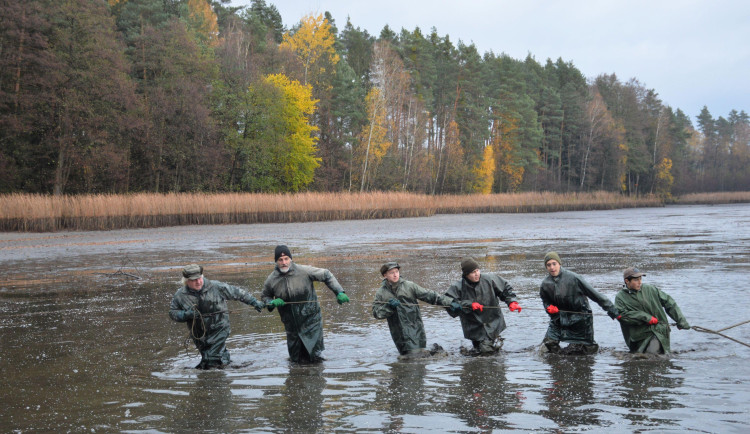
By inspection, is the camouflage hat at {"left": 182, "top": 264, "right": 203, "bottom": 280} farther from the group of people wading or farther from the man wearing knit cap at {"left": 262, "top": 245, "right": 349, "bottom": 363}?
the man wearing knit cap at {"left": 262, "top": 245, "right": 349, "bottom": 363}

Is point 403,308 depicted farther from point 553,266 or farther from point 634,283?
point 634,283

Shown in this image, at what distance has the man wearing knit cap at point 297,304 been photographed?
8953 millimetres

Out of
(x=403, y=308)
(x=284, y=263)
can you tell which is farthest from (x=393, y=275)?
(x=284, y=263)

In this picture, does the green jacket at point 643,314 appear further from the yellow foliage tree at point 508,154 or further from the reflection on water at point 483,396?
the yellow foliage tree at point 508,154

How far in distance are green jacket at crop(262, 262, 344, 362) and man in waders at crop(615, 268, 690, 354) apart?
3.83 m

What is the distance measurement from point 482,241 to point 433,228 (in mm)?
8360

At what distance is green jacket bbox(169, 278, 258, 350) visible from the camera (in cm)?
866

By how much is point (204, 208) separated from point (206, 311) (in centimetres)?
3033

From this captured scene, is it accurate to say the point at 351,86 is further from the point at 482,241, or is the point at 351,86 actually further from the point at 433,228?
the point at 482,241

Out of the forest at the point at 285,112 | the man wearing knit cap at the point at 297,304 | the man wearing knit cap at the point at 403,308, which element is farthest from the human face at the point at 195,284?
the forest at the point at 285,112

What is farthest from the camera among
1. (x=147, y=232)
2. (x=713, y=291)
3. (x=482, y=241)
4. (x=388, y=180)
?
(x=388, y=180)

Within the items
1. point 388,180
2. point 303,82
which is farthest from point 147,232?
point 388,180

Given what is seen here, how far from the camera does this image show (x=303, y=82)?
6100cm

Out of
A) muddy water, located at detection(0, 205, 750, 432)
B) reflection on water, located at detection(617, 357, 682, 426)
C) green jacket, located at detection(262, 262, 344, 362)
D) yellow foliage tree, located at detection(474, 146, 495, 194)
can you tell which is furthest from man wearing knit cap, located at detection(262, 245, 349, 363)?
yellow foliage tree, located at detection(474, 146, 495, 194)
